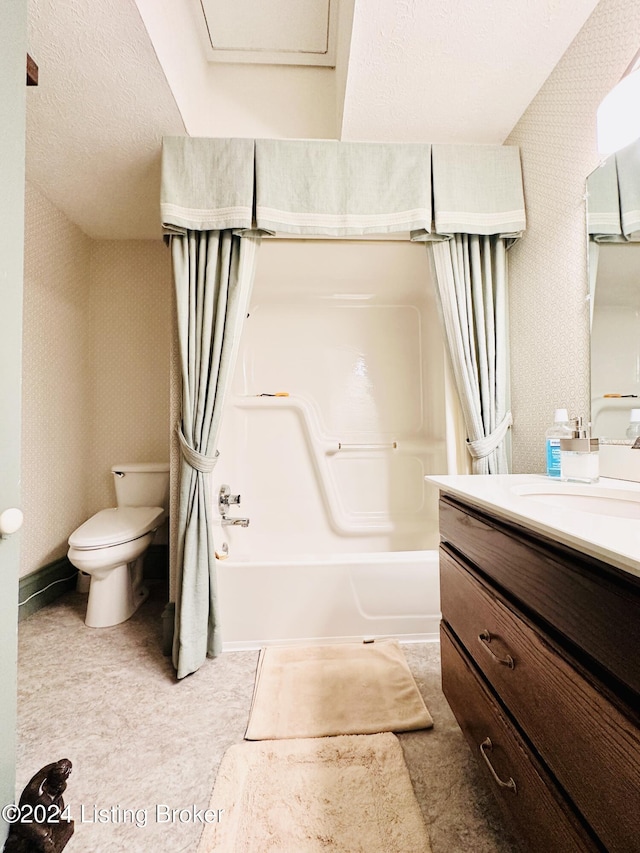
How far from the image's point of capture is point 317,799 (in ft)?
3.23

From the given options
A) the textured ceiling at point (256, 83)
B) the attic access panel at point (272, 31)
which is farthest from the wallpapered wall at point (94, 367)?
the attic access panel at point (272, 31)

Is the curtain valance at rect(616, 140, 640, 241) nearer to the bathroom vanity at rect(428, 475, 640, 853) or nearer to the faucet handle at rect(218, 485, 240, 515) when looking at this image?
the bathroom vanity at rect(428, 475, 640, 853)

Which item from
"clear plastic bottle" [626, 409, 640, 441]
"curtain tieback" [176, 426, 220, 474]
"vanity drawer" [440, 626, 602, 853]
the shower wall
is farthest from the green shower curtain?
"clear plastic bottle" [626, 409, 640, 441]

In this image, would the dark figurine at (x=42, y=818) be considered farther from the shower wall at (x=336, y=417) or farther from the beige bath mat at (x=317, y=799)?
the shower wall at (x=336, y=417)

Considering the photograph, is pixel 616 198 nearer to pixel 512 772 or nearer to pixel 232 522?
pixel 512 772

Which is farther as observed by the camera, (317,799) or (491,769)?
(317,799)

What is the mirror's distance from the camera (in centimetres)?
112

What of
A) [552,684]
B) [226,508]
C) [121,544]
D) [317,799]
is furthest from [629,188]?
[121,544]

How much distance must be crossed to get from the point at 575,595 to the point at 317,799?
92cm

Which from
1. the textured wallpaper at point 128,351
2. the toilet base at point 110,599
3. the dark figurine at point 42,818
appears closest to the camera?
the dark figurine at point 42,818

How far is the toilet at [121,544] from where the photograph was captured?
179 centimetres

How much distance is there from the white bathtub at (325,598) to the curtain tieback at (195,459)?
0.44 metres

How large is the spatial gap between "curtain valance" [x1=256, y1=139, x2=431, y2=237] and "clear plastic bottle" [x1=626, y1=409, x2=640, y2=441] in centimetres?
109

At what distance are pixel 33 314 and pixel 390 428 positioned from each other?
2.21 meters
